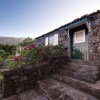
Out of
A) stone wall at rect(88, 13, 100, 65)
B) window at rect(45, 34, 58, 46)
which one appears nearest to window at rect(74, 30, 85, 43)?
stone wall at rect(88, 13, 100, 65)

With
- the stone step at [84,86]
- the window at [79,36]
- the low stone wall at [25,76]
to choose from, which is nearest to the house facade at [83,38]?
the window at [79,36]

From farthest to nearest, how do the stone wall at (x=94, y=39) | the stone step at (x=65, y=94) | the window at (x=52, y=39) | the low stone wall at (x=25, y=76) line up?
the window at (x=52, y=39) < the stone wall at (x=94, y=39) < the low stone wall at (x=25, y=76) < the stone step at (x=65, y=94)

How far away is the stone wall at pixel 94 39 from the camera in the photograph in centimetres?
530

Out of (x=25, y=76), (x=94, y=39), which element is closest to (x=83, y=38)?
(x=94, y=39)

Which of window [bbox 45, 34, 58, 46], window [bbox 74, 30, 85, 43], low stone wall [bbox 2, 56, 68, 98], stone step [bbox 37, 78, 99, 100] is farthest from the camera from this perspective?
window [bbox 45, 34, 58, 46]

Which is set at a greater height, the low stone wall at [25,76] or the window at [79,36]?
the window at [79,36]

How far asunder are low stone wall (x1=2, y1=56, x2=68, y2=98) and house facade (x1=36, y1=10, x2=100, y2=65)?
2132 mm

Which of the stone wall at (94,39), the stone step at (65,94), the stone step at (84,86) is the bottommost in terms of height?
the stone step at (65,94)

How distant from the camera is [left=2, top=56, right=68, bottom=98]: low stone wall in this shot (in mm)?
3783

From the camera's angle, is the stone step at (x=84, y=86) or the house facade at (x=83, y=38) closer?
the stone step at (x=84, y=86)

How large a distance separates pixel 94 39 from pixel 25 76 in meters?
4.02

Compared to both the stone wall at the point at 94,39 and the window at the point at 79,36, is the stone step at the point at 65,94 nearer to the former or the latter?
the stone wall at the point at 94,39

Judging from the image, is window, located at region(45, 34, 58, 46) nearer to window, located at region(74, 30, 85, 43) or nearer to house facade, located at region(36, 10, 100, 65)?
house facade, located at region(36, 10, 100, 65)

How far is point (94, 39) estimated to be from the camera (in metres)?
5.48
